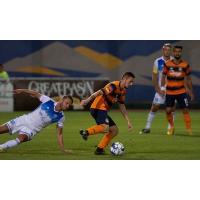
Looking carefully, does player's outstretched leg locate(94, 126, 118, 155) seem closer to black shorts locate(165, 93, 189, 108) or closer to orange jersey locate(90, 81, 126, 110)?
orange jersey locate(90, 81, 126, 110)

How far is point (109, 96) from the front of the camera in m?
12.7

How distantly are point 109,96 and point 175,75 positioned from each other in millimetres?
4141

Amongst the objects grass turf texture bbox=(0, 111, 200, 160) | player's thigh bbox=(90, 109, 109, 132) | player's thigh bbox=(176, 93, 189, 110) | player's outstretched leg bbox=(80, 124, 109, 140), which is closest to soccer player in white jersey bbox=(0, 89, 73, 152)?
grass turf texture bbox=(0, 111, 200, 160)

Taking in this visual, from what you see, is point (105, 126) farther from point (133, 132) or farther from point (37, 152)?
point (133, 132)

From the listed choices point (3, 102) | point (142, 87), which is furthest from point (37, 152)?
point (142, 87)

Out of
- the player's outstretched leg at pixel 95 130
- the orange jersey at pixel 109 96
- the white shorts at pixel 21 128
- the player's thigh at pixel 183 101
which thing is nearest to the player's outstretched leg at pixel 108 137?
the player's outstretched leg at pixel 95 130

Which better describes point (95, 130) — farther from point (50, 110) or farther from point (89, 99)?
point (50, 110)

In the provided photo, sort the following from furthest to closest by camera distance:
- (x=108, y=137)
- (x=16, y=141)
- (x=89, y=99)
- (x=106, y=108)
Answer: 1. (x=106, y=108)
2. (x=108, y=137)
3. (x=16, y=141)
4. (x=89, y=99)

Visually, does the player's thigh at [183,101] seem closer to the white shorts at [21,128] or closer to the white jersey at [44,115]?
the white jersey at [44,115]

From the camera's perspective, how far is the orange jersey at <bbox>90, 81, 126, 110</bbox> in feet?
41.3

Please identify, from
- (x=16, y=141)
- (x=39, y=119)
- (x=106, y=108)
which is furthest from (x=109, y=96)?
(x=16, y=141)

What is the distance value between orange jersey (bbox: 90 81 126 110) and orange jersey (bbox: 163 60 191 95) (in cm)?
374

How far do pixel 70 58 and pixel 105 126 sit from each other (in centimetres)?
1664

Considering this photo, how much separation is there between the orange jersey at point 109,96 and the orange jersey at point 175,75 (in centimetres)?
374
